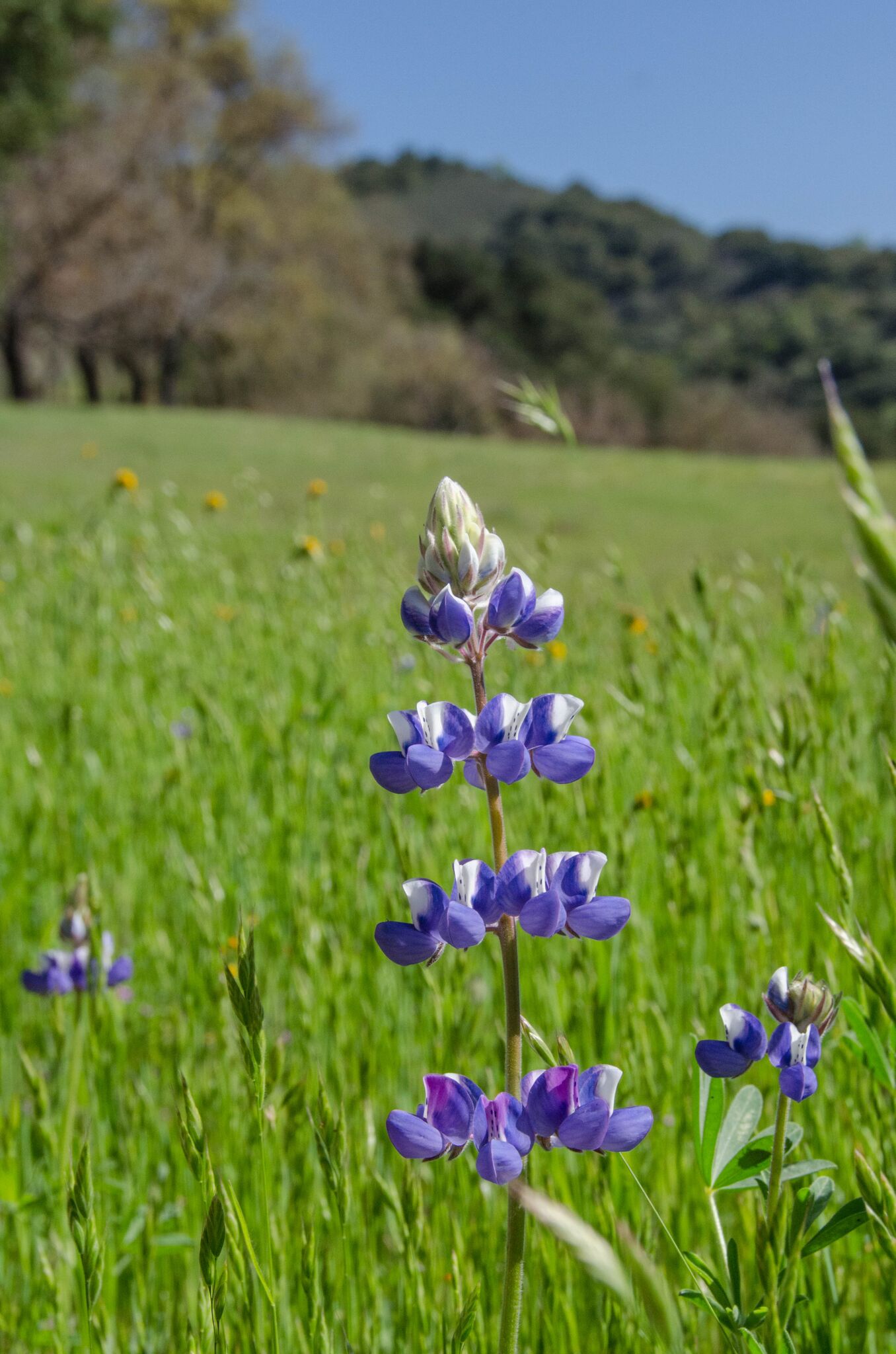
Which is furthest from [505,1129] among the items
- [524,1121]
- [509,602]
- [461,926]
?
[509,602]

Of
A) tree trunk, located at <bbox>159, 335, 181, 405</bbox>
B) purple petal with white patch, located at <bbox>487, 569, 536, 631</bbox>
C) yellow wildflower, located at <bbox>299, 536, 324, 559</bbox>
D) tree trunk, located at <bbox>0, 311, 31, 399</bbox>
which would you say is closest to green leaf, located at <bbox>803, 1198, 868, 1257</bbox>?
purple petal with white patch, located at <bbox>487, 569, 536, 631</bbox>

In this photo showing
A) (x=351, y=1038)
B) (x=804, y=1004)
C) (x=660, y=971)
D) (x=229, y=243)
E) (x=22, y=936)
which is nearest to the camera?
(x=804, y=1004)

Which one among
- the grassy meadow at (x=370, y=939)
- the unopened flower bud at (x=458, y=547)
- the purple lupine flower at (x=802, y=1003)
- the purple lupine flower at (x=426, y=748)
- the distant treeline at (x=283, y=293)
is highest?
the distant treeline at (x=283, y=293)

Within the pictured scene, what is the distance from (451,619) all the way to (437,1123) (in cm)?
29

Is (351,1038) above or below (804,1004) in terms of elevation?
below

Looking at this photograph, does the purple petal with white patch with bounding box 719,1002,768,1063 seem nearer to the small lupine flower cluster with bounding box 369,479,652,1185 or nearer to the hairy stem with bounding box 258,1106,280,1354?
the small lupine flower cluster with bounding box 369,479,652,1185

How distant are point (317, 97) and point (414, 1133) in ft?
108

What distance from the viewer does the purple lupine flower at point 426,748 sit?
63 cm

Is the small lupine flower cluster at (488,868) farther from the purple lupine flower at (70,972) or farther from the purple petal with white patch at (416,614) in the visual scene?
the purple lupine flower at (70,972)

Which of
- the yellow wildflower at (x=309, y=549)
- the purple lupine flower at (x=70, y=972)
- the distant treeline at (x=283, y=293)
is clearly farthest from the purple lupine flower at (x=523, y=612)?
the distant treeline at (x=283, y=293)

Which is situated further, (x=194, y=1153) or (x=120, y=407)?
(x=120, y=407)

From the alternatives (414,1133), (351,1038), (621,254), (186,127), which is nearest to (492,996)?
(351,1038)

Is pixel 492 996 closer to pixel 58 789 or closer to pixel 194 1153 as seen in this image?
pixel 194 1153

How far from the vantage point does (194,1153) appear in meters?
0.67
